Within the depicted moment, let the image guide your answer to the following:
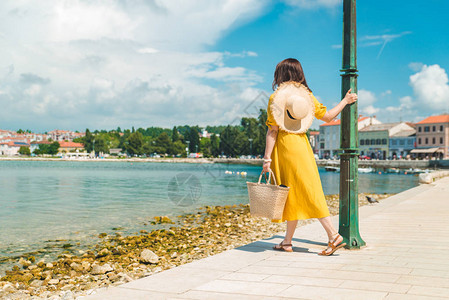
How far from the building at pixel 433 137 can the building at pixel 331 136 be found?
17.9 meters

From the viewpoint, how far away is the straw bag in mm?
4758

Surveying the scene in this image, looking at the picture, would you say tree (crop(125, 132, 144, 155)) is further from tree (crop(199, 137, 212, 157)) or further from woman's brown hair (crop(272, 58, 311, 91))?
woman's brown hair (crop(272, 58, 311, 91))

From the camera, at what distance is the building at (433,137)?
82875mm

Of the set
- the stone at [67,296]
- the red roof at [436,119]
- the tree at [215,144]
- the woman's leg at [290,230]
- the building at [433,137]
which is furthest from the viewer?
the tree at [215,144]

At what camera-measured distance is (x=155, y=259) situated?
22.1 ft

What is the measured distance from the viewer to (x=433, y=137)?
277ft

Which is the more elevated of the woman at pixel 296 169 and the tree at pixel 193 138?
the tree at pixel 193 138

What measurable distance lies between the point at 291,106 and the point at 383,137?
315 feet

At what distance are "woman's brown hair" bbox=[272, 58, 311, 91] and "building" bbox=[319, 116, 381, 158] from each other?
102118 mm

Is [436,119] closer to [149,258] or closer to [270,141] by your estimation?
[149,258]

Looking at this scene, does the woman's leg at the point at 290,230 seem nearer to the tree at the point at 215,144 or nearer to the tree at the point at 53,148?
the tree at the point at 215,144

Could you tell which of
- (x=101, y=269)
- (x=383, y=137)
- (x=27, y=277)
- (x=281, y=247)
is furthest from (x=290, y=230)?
(x=383, y=137)

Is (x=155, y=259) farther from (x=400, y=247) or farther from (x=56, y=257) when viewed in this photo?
(x=400, y=247)

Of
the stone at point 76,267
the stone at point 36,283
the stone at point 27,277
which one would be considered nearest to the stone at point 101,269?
the stone at point 76,267
